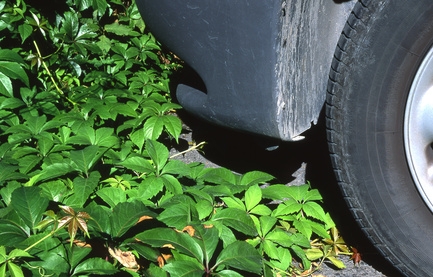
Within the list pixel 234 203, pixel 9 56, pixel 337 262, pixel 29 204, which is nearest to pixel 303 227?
pixel 337 262

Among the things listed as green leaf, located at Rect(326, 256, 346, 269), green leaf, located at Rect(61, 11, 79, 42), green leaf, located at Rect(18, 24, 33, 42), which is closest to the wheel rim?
green leaf, located at Rect(326, 256, 346, 269)

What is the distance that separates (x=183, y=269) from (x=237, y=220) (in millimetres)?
421

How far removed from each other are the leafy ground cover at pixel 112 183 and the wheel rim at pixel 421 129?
19.0 inches

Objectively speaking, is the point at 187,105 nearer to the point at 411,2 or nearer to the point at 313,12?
the point at 313,12

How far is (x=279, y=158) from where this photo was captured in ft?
10.5

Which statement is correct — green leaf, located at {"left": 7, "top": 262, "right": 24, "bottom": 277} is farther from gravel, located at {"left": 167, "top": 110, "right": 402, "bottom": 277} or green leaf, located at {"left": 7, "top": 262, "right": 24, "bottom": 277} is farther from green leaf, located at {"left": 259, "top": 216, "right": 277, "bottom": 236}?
gravel, located at {"left": 167, "top": 110, "right": 402, "bottom": 277}

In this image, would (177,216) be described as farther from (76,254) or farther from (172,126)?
(172,126)

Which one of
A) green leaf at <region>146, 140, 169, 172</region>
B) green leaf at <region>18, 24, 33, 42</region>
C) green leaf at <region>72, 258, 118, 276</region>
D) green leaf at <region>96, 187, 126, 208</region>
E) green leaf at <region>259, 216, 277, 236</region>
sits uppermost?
green leaf at <region>146, 140, 169, 172</region>

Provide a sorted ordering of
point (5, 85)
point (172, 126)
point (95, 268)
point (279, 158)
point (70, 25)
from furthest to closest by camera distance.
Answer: point (70, 25) < point (279, 158) < point (5, 85) < point (172, 126) < point (95, 268)

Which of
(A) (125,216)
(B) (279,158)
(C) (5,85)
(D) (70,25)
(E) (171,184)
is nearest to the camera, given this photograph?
(A) (125,216)

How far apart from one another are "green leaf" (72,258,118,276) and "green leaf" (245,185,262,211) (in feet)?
2.15

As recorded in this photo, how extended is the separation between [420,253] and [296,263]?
47 centimetres

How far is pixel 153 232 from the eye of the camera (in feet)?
6.57

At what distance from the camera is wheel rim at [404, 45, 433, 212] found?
2094 mm
